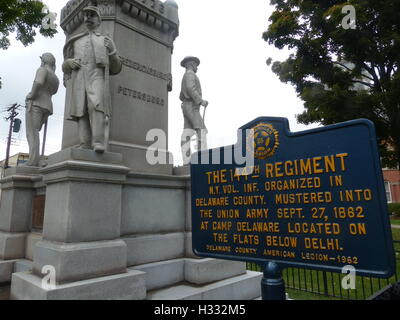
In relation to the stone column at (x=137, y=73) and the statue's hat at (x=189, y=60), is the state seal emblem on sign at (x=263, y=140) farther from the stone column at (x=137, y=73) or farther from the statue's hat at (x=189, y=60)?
the statue's hat at (x=189, y=60)

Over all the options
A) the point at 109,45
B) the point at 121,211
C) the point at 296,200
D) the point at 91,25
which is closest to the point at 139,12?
the point at 91,25

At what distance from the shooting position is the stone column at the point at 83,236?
3947 mm

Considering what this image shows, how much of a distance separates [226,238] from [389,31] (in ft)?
Answer: 54.1

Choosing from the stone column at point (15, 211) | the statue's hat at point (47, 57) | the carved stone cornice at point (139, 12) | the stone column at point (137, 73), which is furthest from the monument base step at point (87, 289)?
the carved stone cornice at point (139, 12)

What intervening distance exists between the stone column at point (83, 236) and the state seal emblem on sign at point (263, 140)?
2673 mm

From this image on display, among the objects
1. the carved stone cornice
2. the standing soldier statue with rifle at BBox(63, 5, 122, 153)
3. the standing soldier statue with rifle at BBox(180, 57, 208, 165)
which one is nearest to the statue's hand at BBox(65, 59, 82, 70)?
the standing soldier statue with rifle at BBox(63, 5, 122, 153)

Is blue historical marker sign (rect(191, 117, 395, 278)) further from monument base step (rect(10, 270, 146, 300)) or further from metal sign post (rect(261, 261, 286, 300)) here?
monument base step (rect(10, 270, 146, 300))

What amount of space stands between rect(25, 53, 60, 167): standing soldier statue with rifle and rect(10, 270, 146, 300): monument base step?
Result: 11.5 ft

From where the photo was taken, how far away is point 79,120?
516cm

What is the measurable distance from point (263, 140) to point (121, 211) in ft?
10.6

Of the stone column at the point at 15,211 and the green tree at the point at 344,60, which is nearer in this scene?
the stone column at the point at 15,211

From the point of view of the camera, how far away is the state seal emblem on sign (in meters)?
2.71

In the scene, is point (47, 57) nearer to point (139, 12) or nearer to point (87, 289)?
point (139, 12)

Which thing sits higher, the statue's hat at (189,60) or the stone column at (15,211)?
the statue's hat at (189,60)
